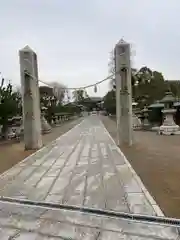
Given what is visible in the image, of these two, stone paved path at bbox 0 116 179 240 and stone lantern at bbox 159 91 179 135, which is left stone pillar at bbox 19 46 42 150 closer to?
stone paved path at bbox 0 116 179 240

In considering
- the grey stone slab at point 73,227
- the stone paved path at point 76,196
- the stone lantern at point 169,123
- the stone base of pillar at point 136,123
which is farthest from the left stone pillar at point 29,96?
the stone base of pillar at point 136,123

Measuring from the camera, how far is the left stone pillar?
9203mm

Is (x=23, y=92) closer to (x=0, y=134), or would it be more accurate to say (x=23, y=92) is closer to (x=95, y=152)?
(x=95, y=152)

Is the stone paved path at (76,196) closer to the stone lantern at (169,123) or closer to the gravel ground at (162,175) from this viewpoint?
Result: the gravel ground at (162,175)

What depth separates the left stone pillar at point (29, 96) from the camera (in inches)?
362

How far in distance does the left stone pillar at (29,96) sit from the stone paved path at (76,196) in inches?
109

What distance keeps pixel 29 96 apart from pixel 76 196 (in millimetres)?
6001

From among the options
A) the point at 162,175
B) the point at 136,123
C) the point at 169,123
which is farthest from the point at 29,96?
the point at 136,123

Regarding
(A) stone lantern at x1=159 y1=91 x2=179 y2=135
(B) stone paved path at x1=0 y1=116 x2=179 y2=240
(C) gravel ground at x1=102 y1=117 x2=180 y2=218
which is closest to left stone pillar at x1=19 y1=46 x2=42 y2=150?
(B) stone paved path at x1=0 y1=116 x2=179 y2=240

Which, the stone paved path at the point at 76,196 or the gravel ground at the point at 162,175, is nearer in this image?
the stone paved path at the point at 76,196

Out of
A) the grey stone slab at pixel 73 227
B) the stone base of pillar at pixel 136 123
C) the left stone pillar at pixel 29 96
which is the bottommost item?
the grey stone slab at pixel 73 227

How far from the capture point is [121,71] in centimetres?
952

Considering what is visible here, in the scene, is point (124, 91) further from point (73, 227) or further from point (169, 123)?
point (73, 227)

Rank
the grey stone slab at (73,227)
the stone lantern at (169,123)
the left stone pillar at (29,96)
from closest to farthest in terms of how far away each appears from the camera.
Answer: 1. the grey stone slab at (73,227)
2. the left stone pillar at (29,96)
3. the stone lantern at (169,123)
